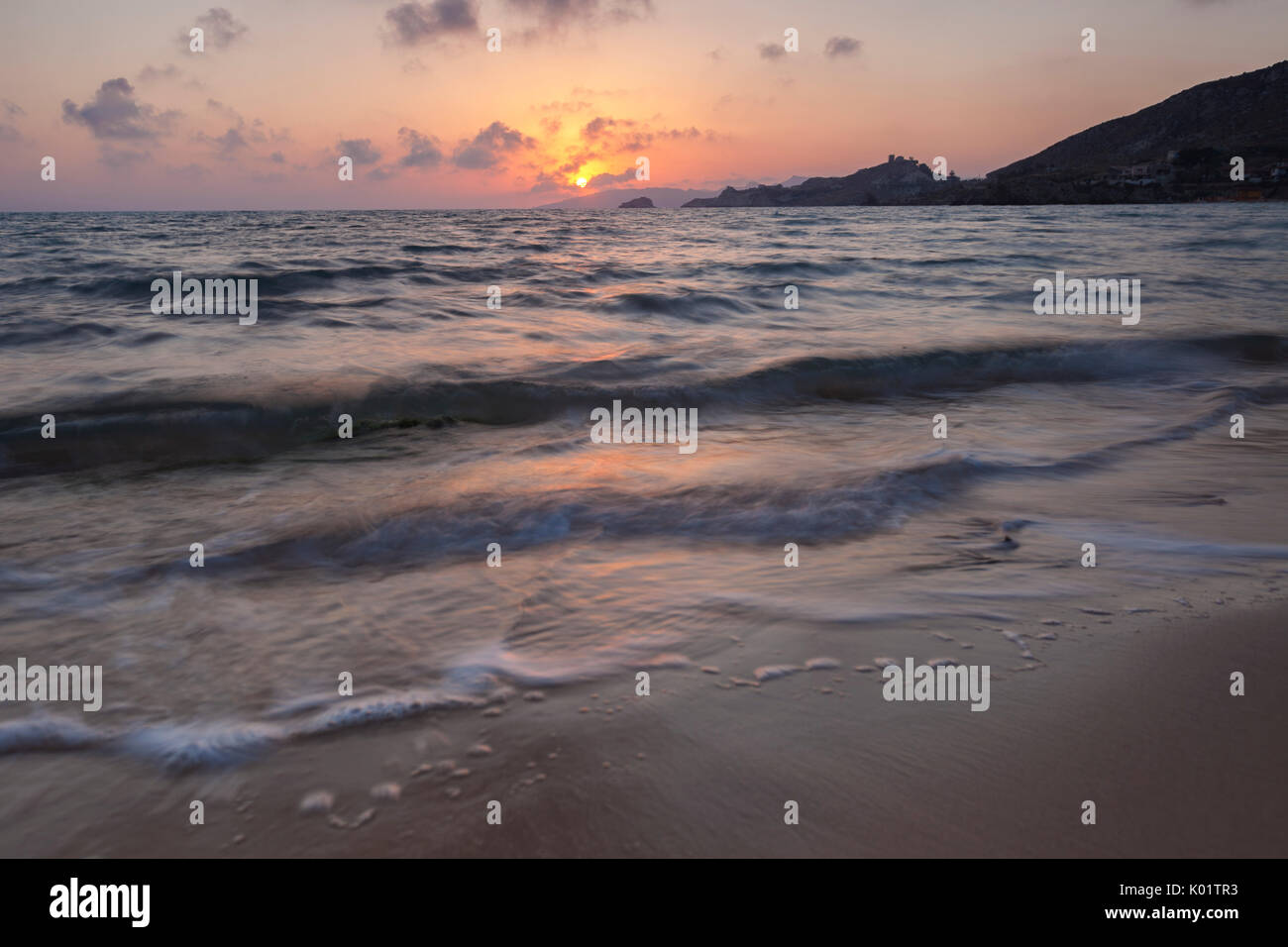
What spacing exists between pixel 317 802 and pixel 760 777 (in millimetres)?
1167

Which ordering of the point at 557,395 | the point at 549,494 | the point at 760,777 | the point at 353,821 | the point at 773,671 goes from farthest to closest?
the point at 557,395
the point at 549,494
the point at 773,671
the point at 760,777
the point at 353,821

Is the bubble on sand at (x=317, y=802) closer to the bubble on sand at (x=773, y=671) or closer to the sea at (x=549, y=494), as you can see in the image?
the sea at (x=549, y=494)

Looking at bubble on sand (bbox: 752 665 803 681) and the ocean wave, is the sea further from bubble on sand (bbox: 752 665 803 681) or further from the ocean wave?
bubble on sand (bbox: 752 665 803 681)

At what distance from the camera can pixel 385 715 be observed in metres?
2.47

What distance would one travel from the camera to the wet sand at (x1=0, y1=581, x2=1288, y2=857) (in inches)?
75.5

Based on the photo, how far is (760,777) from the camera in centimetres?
215

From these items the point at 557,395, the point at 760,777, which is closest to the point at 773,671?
the point at 760,777

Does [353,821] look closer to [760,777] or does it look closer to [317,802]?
[317,802]

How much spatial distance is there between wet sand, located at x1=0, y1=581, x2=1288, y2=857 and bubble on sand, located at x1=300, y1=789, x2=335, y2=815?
0.02m

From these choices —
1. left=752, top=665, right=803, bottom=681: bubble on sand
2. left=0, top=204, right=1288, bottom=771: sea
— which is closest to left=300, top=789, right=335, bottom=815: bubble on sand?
left=0, top=204, right=1288, bottom=771: sea

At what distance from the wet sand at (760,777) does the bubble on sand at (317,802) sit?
0.02m

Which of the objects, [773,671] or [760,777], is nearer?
[760,777]

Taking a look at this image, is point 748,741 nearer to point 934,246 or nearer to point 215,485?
point 215,485
